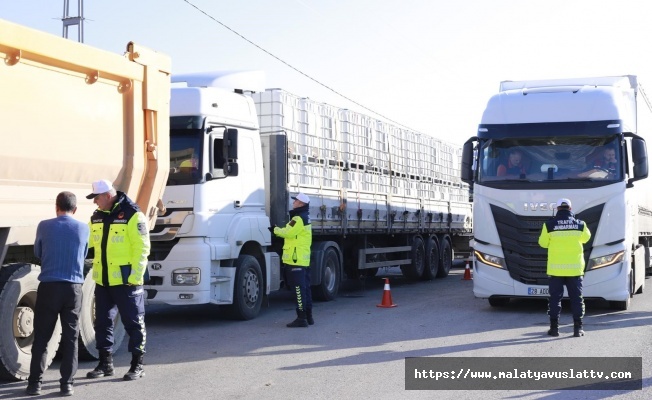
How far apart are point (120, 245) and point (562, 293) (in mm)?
5763

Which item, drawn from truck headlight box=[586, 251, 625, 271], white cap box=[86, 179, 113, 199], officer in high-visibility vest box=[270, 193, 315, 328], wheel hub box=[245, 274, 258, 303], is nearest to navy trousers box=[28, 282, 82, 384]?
white cap box=[86, 179, 113, 199]

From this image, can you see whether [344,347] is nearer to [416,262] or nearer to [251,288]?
[251,288]

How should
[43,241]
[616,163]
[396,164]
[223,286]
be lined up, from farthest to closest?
1. [396,164]
2. [616,163]
3. [223,286]
4. [43,241]

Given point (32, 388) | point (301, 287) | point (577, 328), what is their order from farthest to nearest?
1. point (301, 287)
2. point (577, 328)
3. point (32, 388)

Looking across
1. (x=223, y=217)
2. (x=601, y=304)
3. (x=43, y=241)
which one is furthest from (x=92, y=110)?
(x=601, y=304)

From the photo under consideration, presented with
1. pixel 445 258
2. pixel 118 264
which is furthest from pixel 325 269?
pixel 445 258

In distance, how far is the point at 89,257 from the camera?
351 inches


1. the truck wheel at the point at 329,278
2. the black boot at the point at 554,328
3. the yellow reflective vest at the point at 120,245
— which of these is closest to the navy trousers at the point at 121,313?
the yellow reflective vest at the point at 120,245

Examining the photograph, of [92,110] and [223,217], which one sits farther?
[223,217]

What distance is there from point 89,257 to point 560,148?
739 cm

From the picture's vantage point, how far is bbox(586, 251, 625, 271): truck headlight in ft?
Result: 40.6

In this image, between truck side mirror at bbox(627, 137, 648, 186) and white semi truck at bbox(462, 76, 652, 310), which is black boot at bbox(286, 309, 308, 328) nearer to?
white semi truck at bbox(462, 76, 652, 310)

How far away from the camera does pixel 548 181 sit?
12.7 m

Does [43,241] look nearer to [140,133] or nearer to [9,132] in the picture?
[9,132]
